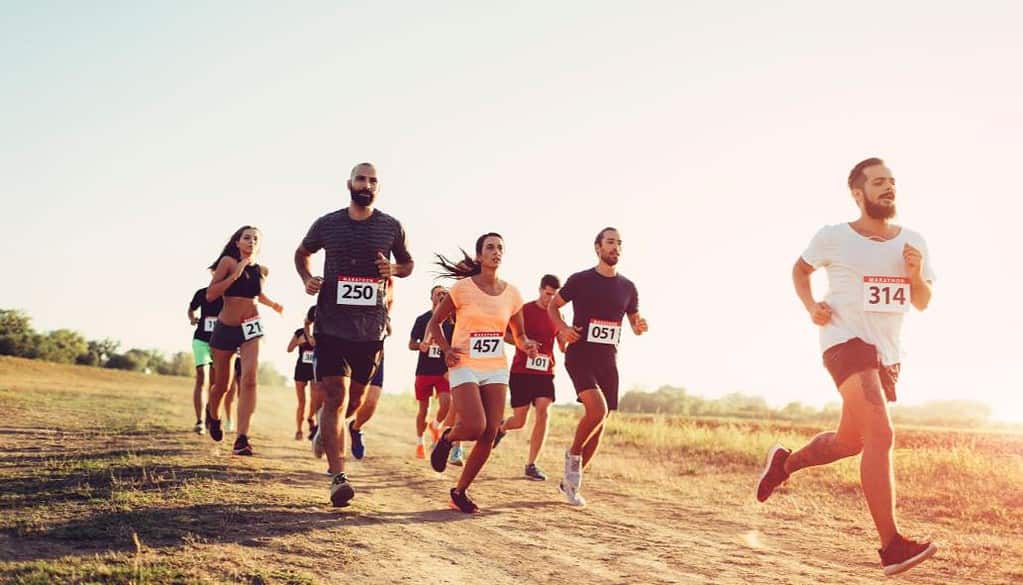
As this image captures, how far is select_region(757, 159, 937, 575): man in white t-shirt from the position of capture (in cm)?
602

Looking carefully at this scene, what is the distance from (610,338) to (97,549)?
5.51 meters

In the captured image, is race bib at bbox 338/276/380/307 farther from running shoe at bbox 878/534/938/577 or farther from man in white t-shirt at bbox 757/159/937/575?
running shoe at bbox 878/534/938/577

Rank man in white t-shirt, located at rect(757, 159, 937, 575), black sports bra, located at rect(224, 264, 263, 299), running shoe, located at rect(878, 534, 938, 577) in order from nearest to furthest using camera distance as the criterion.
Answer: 1. running shoe, located at rect(878, 534, 938, 577)
2. man in white t-shirt, located at rect(757, 159, 937, 575)
3. black sports bra, located at rect(224, 264, 263, 299)

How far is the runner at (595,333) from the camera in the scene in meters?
9.77

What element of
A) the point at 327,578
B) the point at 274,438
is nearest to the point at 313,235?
the point at 327,578

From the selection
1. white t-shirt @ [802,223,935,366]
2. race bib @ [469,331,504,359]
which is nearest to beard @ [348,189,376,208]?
race bib @ [469,331,504,359]

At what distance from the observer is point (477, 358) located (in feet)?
28.2

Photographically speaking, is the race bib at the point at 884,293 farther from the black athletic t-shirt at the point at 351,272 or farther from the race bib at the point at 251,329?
the race bib at the point at 251,329

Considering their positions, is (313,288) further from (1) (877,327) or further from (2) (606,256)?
(1) (877,327)

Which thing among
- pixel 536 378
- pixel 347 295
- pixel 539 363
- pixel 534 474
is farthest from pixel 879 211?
pixel 534 474

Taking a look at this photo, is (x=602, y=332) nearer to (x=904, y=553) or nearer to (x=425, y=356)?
(x=425, y=356)

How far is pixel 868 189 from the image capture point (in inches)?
253

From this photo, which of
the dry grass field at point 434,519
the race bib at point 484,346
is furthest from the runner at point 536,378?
the race bib at point 484,346

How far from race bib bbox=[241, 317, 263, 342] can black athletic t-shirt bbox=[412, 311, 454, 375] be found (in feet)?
9.21
